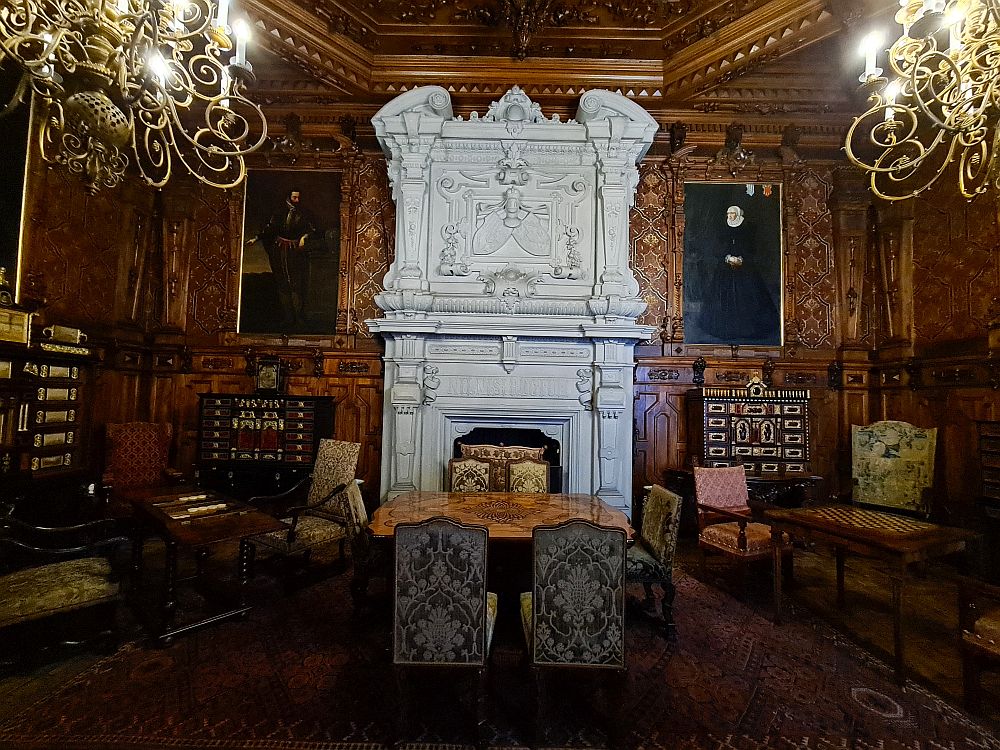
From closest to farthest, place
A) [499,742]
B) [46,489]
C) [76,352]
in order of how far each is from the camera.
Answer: [499,742] < [46,489] < [76,352]

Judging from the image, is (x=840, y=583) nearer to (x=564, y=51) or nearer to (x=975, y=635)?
(x=975, y=635)

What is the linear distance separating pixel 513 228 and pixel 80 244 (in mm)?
4775

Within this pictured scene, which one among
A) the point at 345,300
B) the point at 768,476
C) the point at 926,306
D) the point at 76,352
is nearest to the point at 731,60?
the point at 926,306

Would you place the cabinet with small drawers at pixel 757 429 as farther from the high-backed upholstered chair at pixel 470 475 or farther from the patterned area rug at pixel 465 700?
the high-backed upholstered chair at pixel 470 475

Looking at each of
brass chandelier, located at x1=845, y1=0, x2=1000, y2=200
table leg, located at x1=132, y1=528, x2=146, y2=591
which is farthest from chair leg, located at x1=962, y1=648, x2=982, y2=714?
table leg, located at x1=132, y1=528, x2=146, y2=591

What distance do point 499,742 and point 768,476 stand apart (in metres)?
4.30

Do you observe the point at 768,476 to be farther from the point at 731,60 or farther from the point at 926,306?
the point at 731,60

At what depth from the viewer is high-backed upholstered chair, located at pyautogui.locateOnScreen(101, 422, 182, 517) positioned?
195 inches

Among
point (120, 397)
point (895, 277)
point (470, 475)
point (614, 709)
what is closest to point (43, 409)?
point (120, 397)

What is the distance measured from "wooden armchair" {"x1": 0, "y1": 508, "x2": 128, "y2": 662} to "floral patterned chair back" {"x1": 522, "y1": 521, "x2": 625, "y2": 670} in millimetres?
2690

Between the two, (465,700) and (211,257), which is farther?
(211,257)

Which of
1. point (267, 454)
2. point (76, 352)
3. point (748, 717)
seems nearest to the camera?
point (748, 717)

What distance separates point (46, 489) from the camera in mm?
4215

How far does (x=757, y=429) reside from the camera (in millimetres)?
5309
